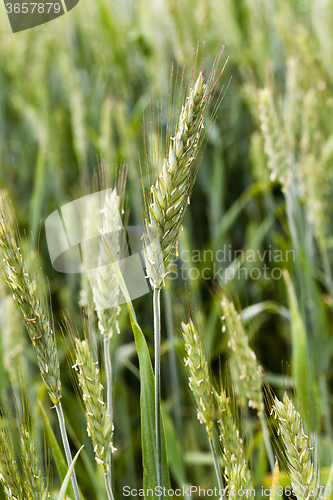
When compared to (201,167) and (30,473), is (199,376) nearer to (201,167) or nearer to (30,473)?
(30,473)

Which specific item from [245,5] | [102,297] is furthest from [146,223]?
[245,5]

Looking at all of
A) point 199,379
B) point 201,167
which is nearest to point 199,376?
point 199,379

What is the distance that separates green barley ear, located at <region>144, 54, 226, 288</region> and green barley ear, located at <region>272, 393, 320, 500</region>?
0.13m

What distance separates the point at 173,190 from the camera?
26 cm

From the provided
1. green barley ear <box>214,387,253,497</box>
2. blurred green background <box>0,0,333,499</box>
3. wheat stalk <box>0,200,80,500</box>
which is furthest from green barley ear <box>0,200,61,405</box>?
blurred green background <box>0,0,333,499</box>

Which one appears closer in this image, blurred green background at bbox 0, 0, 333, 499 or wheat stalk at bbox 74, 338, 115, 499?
wheat stalk at bbox 74, 338, 115, 499

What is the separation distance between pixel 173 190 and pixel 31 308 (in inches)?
5.1

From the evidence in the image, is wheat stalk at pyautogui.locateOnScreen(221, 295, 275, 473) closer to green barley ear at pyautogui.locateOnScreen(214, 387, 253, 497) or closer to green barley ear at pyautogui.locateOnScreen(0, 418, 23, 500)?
green barley ear at pyautogui.locateOnScreen(214, 387, 253, 497)

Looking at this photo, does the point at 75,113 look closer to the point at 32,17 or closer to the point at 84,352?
the point at 32,17

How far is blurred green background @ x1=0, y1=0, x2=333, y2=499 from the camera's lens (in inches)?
25.1

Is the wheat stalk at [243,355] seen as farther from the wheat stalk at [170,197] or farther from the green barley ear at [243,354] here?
the wheat stalk at [170,197]

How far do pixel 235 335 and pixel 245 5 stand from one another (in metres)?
1.02

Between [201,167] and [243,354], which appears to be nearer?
[243,354]

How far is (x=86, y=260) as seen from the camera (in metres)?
0.35
